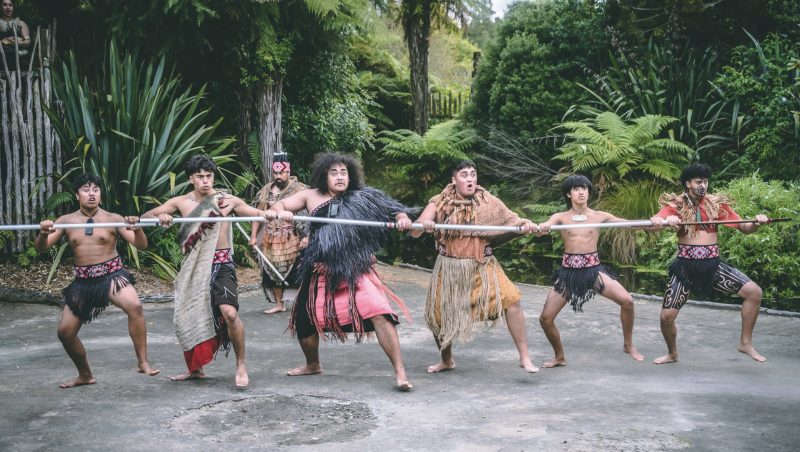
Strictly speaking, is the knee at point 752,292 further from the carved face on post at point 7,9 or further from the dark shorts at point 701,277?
the carved face on post at point 7,9

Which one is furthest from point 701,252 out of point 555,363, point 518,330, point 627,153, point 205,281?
point 627,153

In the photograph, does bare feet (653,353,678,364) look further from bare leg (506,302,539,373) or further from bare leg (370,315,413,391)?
bare leg (370,315,413,391)

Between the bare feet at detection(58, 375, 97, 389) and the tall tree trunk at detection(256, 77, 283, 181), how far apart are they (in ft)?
22.7

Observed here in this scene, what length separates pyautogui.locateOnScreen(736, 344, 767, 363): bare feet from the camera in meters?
6.98

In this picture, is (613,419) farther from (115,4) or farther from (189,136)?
(115,4)

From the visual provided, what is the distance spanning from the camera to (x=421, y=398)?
601 cm

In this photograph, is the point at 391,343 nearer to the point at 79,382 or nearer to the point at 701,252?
the point at 79,382

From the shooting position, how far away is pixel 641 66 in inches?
612

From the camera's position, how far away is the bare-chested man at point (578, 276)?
6.91m

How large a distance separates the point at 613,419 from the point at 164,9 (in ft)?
26.8

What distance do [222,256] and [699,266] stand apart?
3773 millimetres

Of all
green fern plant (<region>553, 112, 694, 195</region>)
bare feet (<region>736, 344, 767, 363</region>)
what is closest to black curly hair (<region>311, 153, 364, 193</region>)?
bare feet (<region>736, 344, 767, 363</region>)

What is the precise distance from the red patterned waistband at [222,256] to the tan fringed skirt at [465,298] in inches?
62.3

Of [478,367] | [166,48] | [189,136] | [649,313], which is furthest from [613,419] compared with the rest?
[166,48]
